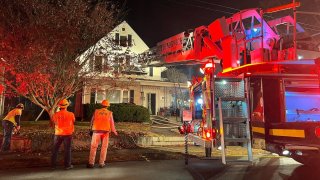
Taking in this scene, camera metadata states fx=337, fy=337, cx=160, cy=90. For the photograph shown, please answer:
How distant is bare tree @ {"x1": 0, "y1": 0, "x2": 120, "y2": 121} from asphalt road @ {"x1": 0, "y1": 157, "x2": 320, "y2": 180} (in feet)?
16.9

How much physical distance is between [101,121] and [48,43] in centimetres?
522

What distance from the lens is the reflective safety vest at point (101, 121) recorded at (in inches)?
321

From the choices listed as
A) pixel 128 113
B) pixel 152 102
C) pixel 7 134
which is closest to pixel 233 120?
Answer: pixel 7 134

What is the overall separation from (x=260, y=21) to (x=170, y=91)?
64.1 feet

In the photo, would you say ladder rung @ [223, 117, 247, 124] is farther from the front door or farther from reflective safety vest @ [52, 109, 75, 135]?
the front door

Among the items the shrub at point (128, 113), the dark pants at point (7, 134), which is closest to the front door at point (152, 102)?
the shrub at point (128, 113)

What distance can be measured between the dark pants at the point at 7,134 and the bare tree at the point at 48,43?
1.98 m

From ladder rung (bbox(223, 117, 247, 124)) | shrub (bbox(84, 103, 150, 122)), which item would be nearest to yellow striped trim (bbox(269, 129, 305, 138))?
ladder rung (bbox(223, 117, 247, 124))

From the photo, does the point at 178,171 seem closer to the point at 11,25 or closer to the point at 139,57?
the point at 11,25

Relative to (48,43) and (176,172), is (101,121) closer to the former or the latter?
(176,172)

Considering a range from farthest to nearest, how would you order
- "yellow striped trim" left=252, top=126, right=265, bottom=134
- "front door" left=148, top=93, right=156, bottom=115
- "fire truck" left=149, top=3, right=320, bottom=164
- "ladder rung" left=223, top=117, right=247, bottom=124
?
"front door" left=148, top=93, right=156, bottom=115 < "ladder rung" left=223, top=117, right=247, bottom=124 < "yellow striped trim" left=252, top=126, right=265, bottom=134 < "fire truck" left=149, top=3, right=320, bottom=164

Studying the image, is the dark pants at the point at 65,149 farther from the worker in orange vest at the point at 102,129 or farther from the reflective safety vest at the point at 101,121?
the reflective safety vest at the point at 101,121

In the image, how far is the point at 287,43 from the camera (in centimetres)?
791

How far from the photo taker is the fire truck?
6.19m
